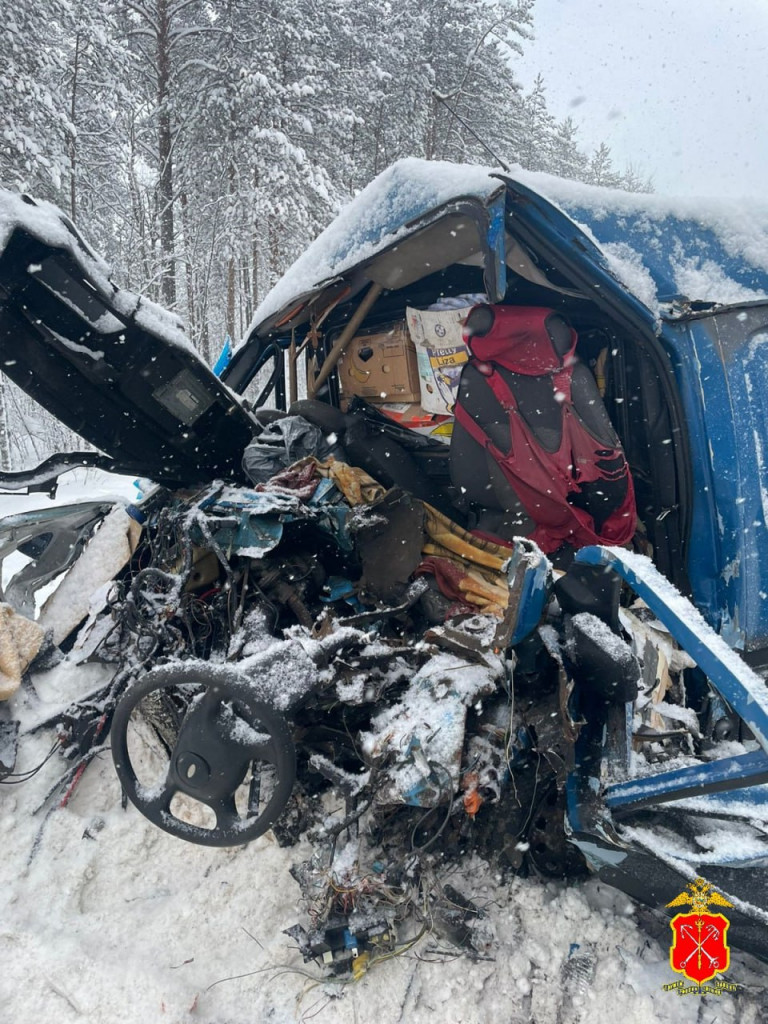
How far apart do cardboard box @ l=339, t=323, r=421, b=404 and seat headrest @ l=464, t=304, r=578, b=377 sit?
28.3 inches

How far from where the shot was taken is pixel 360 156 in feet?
51.6

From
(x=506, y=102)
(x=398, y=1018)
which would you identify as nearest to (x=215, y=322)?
(x=506, y=102)

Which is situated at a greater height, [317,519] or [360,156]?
[360,156]

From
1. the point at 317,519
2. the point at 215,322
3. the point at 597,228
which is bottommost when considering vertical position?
the point at 215,322

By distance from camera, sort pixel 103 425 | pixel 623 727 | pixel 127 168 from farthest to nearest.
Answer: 1. pixel 127 168
2. pixel 103 425
3. pixel 623 727

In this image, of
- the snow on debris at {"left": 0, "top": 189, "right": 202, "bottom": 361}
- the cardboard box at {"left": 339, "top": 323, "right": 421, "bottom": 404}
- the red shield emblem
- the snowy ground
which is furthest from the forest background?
the red shield emblem

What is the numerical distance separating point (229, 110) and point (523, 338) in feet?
41.0

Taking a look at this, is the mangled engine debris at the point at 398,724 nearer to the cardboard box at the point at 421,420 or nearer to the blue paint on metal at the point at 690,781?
the blue paint on metal at the point at 690,781

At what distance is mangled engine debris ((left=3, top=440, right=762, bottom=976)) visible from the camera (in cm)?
195

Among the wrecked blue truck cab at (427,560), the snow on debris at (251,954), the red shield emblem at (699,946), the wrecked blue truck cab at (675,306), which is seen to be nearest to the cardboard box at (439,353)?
the wrecked blue truck cab at (427,560)

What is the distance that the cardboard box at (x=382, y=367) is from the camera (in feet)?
12.4

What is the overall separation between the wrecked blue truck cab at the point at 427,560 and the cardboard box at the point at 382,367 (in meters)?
0.02

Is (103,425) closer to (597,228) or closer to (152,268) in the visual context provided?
(597,228)

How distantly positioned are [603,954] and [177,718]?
1892 mm
